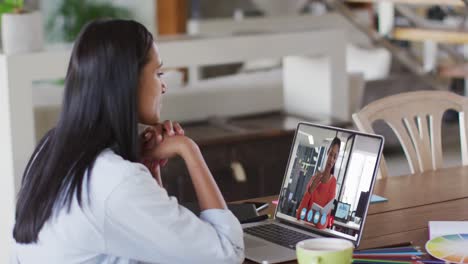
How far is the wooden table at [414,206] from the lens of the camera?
2.17 meters

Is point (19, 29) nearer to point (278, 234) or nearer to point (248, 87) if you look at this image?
point (248, 87)

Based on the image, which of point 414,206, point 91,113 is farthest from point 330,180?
point 91,113

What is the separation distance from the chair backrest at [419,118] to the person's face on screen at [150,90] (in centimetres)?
120

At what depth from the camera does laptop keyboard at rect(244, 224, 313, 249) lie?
2.13m

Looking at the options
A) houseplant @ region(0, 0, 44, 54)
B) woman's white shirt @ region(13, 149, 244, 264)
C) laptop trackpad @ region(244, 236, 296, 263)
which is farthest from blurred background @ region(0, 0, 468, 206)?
woman's white shirt @ region(13, 149, 244, 264)

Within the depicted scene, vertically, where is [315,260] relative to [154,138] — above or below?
below

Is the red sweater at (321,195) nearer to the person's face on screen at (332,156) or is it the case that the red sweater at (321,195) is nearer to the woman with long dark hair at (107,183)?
the person's face on screen at (332,156)

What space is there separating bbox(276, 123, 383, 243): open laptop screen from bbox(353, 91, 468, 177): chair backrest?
0.78 meters

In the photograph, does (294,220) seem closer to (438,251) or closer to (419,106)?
(438,251)

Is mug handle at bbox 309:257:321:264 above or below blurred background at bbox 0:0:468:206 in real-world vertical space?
above

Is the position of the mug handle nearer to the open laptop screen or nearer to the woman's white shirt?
the woman's white shirt

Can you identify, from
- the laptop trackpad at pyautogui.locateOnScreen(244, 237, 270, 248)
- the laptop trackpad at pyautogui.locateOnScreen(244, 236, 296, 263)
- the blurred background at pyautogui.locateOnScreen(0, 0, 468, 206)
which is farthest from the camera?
the blurred background at pyautogui.locateOnScreen(0, 0, 468, 206)

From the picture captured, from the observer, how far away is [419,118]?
314cm

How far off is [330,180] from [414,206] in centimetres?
40
